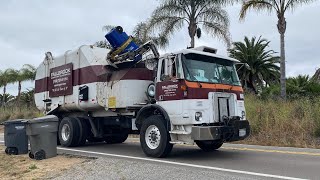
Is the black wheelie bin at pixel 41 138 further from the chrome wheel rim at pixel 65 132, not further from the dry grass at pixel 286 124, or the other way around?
the dry grass at pixel 286 124

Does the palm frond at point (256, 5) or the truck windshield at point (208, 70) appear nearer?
the truck windshield at point (208, 70)

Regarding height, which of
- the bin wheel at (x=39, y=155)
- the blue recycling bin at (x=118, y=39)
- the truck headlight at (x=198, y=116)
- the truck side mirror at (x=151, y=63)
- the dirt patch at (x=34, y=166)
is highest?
the blue recycling bin at (x=118, y=39)

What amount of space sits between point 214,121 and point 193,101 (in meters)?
0.74

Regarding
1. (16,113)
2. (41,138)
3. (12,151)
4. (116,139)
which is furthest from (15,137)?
(16,113)

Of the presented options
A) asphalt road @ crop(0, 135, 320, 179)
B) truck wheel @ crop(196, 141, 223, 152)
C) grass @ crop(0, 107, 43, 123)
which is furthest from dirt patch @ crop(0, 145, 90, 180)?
grass @ crop(0, 107, 43, 123)

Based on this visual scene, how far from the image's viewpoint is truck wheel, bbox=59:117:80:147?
1302cm

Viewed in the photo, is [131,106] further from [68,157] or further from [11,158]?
[11,158]

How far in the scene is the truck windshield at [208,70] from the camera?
9.58 metres

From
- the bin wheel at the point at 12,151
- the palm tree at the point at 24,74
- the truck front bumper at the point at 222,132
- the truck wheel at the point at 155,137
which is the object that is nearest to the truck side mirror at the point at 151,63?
the truck wheel at the point at 155,137

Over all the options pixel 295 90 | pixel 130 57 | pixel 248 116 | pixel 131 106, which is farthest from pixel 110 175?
pixel 295 90

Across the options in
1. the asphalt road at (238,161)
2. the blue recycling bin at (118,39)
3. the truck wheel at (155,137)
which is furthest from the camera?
the blue recycling bin at (118,39)

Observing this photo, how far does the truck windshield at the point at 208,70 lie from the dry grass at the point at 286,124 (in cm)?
401

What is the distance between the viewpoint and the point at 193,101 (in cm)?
929

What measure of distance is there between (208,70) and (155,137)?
2.15 metres
